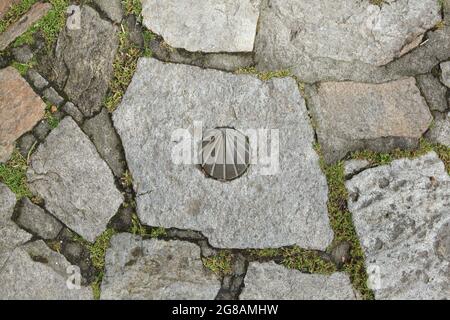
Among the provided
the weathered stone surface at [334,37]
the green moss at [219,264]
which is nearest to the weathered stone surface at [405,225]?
the weathered stone surface at [334,37]

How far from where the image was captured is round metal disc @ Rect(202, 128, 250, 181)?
8.39ft

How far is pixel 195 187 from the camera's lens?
102 inches

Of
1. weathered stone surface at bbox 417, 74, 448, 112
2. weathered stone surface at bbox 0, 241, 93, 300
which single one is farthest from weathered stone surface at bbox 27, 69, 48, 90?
weathered stone surface at bbox 417, 74, 448, 112

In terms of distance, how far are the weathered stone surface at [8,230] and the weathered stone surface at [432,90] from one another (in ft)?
6.06

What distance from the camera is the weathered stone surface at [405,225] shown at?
255cm

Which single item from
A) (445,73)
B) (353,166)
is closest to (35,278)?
(353,166)

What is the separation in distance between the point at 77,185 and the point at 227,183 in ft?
2.14

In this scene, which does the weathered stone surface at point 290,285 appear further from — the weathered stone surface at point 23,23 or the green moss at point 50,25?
the weathered stone surface at point 23,23

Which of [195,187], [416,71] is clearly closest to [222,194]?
[195,187]

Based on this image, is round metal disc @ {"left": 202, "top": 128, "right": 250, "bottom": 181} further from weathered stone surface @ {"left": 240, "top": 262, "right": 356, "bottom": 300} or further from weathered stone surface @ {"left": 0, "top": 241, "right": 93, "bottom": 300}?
weathered stone surface @ {"left": 0, "top": 241, "right": 93, "bottom": 300}

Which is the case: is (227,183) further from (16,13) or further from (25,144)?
(16,13)

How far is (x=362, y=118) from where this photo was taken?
2631 mm

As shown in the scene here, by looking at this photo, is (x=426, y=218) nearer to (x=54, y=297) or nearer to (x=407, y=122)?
(x=407, y=122)

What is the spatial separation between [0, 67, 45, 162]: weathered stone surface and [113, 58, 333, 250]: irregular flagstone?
1.26ft
